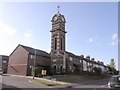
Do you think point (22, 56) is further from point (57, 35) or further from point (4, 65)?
point (4, 65)

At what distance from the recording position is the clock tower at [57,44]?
205ft

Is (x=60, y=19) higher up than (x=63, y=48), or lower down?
higher up

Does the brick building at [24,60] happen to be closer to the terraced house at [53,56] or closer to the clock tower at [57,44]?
the terraced house at [53,56]

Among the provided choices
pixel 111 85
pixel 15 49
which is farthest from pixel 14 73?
pixel 111 85

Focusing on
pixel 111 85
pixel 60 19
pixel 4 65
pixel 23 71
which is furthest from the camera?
pixel 4 65

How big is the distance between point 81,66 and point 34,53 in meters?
23.5

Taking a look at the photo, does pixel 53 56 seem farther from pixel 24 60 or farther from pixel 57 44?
pixel 24 60

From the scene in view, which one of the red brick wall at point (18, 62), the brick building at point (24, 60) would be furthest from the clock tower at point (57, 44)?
the red brick wall at point (18, 62)

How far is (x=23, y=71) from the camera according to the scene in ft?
196

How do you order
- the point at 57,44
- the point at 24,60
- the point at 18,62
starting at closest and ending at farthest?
the point at 24,60, the point at 57,44, the point at 18,62

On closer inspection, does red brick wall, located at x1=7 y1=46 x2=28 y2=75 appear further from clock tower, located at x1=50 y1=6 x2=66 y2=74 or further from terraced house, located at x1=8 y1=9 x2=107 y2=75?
clock tower, located at x1=50 y1=6 x2=66 y2=74

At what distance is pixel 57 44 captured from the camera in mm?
62375

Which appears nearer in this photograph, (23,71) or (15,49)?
(23,71)

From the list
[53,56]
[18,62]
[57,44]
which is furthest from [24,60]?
[57,44]
